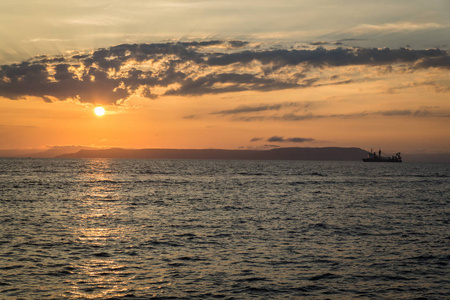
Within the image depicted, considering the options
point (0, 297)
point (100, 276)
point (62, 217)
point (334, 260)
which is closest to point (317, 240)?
point (334, 260)

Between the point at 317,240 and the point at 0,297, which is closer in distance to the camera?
the point at 0,297

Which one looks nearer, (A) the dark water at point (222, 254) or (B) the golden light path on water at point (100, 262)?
(B) the golden light path on water at point (100, 262)

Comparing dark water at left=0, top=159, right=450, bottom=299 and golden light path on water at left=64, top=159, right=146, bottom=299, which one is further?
dark water at left=0, top=159, right=450, bottom=299

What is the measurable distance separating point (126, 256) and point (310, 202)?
40012 millimetres

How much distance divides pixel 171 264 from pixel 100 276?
4.05 metres

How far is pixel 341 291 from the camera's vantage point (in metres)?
20.1

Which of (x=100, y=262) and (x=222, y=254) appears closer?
(x=100, y=262)

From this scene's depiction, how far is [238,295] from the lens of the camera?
63.3 feet

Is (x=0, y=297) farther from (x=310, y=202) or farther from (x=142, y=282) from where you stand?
(x=310, y=202)

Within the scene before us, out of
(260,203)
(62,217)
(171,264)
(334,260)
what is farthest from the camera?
(260,203)

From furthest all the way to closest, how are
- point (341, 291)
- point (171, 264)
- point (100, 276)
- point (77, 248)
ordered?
point (77, 248)
point (171, 264)
point (100, 276)
point (341, 291)

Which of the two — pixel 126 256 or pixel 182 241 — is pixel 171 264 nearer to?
pixel 126 256

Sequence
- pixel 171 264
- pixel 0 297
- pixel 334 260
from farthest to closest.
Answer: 1. pixel 334 260
2. pixel 171 264
3. pixel 0 297

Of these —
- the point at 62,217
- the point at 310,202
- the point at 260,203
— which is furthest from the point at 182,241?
the point at 310,202
